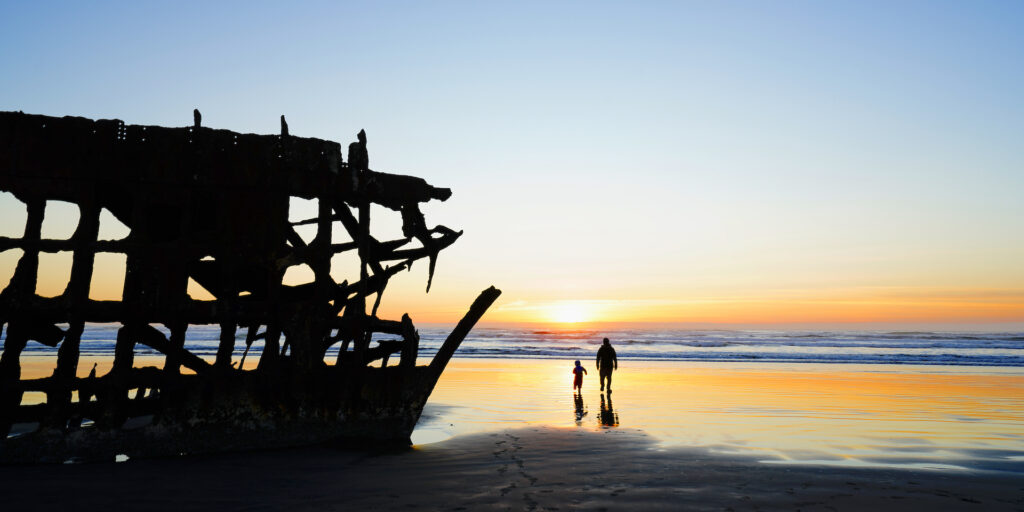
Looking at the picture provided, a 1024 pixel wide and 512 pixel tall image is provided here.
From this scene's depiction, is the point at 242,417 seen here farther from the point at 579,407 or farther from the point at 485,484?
the point at 579,407

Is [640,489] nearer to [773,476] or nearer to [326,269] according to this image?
[773,476]

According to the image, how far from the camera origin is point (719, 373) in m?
26.4

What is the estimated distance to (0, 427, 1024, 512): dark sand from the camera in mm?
6500

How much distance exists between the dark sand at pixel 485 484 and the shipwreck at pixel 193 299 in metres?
0.42

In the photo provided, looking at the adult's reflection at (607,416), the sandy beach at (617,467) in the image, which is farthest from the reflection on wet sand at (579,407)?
the adult's reflection at (607,416)

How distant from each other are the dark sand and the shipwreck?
0.42 m

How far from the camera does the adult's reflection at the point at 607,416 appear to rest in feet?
41.3

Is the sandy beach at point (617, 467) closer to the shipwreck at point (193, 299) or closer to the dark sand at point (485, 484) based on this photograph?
the dark sand at point (485, 484)

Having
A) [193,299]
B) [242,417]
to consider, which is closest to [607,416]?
[242,417]

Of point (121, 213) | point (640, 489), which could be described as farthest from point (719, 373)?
point (121, 213)

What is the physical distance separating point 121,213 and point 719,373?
73.3ft

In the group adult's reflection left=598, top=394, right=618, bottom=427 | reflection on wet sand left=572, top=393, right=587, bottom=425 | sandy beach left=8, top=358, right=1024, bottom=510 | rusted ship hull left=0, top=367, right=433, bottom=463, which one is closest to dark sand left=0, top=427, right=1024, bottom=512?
sandy beach left=8, top=358, right=1024, bottom=510

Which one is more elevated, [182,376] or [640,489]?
[182,376]

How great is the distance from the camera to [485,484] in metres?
7.36
